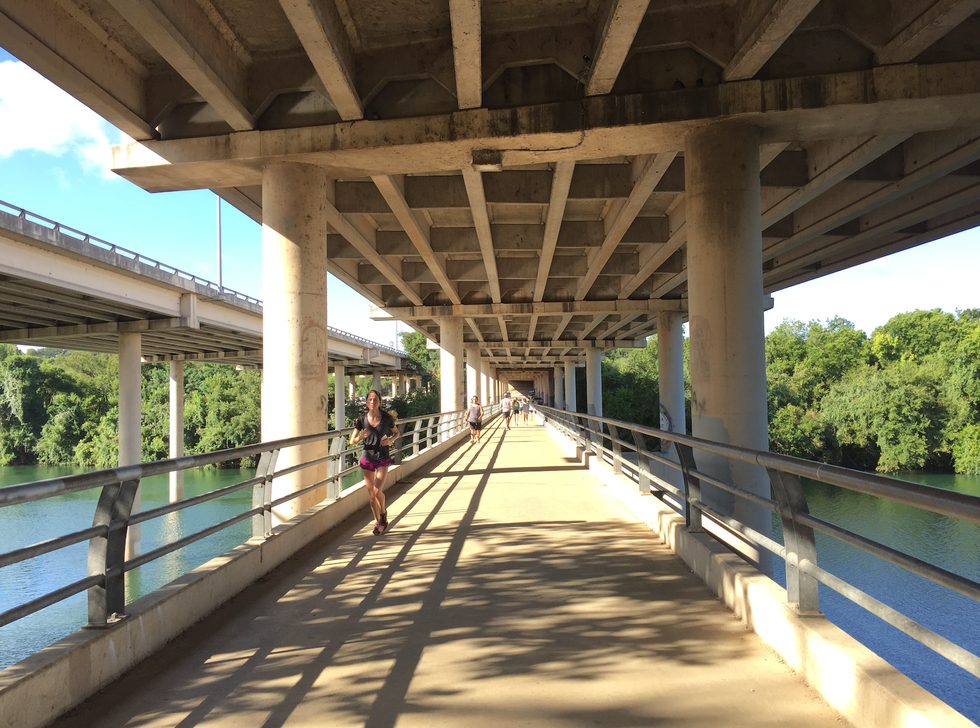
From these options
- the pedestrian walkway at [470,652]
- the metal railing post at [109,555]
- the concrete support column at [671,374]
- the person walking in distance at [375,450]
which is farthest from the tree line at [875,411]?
the metal railing post at [109,555]

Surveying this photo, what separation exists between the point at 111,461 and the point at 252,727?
209ft

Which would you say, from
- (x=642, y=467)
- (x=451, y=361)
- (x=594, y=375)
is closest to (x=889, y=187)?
(x=642, y=467)

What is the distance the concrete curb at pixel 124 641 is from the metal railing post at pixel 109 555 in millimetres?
107

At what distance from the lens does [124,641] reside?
3779 millimetres

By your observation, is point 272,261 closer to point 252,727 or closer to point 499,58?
point 499,58

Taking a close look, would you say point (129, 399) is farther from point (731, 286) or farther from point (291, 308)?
point (731, 286)

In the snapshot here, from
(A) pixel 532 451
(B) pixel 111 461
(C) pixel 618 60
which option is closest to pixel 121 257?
(A) pixel 532 451

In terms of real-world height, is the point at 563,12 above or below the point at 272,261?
above

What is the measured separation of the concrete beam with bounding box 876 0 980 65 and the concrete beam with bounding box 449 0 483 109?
4.56m

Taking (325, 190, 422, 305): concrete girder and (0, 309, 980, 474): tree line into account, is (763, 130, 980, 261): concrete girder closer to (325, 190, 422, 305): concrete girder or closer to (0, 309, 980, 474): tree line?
(325, 190, 422, 305): concrete girder

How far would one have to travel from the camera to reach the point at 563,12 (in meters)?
7.77

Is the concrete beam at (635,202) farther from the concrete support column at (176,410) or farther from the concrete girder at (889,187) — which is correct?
the concrete support column at (176,410)

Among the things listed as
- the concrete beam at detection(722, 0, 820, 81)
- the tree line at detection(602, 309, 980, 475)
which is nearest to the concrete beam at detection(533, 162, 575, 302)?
the concrete beam at detection(722, 0, 820, 81)

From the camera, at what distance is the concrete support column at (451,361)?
93.7 ft
